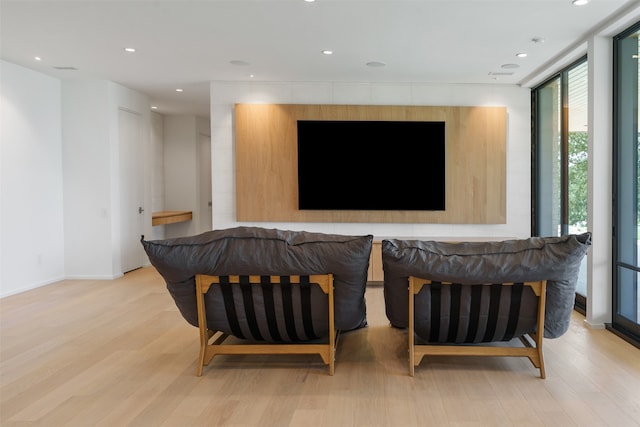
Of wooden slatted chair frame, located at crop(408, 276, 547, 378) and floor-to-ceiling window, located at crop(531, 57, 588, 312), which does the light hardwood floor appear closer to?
wooden slatted chair frame, located at crop(408, 276, 547, 378)

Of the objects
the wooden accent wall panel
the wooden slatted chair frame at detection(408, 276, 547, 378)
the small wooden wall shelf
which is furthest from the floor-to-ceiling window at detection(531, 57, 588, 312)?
the small wooden wall shelf

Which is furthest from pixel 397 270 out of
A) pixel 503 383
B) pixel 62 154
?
pixel 62 154

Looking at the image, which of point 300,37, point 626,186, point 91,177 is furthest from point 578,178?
point 91,177

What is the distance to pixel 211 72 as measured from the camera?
5582 millimetres

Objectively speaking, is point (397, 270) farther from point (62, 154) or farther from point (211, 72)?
point (62, 154)

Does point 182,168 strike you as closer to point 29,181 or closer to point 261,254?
point 29,181

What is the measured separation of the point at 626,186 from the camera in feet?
12.6

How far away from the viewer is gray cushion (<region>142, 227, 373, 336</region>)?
2711 millimetres

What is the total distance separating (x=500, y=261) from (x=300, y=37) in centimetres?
285

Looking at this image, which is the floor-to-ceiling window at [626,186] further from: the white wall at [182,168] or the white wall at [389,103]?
the white wall at [182,168]

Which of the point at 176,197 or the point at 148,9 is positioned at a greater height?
the point at 148,9

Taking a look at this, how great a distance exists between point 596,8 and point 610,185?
1461 millimetres

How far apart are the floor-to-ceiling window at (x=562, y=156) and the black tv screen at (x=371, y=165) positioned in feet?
4.11

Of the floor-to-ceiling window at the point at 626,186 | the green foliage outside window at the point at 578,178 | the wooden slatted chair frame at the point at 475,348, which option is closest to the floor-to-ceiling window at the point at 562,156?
the green foliage outside window at the point at 578,178
